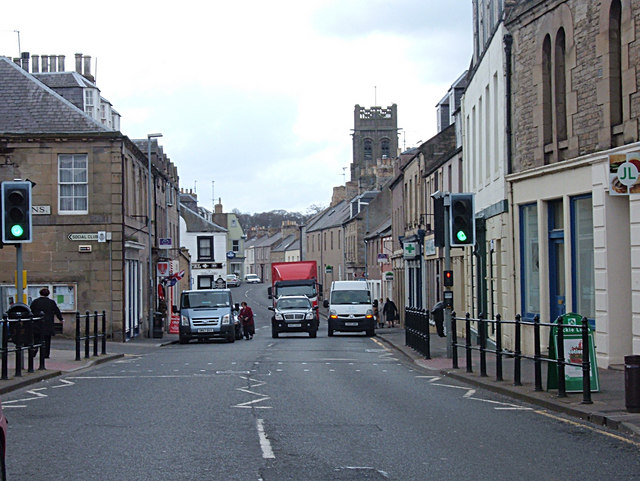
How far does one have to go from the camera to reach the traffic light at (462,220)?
20047 millimetres

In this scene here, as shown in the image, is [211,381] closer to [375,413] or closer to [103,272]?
[375,413]

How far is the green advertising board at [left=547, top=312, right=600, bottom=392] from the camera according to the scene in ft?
43.5

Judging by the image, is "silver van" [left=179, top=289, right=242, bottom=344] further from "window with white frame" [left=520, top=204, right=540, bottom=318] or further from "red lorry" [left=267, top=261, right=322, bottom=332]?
"window with white frame" [left=520, top=204, right=540, bottom=318]

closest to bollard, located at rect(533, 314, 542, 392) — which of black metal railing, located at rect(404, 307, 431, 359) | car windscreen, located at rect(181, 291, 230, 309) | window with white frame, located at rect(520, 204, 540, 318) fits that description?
window with white frame, located at rect(520, 204, 540, 318)

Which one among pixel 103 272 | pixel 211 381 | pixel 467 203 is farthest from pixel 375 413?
pixel 103 272

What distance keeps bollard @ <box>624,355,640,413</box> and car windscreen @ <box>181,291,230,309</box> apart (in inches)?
996

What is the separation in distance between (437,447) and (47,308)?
1489 centimetres

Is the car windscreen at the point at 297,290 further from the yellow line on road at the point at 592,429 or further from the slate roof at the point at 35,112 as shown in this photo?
the yellow line on road at the point at 592,429

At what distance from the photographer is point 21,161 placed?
1319 inches

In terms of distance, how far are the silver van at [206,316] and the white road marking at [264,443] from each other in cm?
2354

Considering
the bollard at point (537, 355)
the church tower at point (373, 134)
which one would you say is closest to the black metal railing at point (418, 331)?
the bollard at point (537, 355)

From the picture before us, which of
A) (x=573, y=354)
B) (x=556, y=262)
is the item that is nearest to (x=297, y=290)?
(x=556, y=262)

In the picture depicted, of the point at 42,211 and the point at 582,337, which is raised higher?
the point at 42,211

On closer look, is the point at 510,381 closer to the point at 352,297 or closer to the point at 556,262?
the point at 556,262
